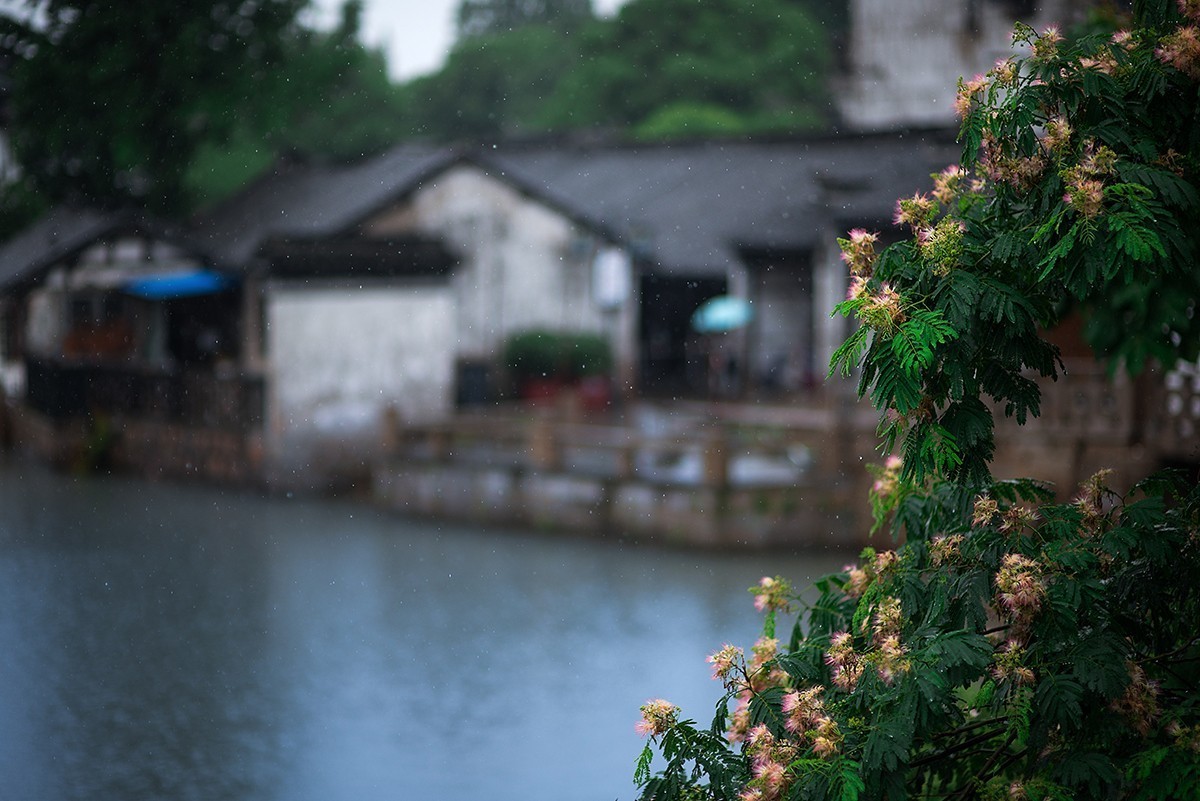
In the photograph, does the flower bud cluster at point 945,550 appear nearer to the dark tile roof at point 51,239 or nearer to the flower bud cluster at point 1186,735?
the flower bud cluster at point 1186,735

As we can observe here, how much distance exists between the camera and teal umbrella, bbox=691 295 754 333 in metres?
19.9

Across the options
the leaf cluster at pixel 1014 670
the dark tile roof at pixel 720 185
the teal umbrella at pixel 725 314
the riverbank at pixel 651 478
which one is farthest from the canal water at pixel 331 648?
the dark tile roof at pixel 720 185

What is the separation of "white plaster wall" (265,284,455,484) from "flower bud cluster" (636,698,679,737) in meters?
13.4

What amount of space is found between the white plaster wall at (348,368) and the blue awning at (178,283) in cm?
152

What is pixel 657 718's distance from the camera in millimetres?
3543

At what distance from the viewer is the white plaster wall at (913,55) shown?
86.1ft

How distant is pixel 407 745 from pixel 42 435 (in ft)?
38.4

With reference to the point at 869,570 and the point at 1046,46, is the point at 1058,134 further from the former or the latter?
the point at 869,570

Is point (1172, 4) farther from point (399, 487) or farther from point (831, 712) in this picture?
point (399, 487)

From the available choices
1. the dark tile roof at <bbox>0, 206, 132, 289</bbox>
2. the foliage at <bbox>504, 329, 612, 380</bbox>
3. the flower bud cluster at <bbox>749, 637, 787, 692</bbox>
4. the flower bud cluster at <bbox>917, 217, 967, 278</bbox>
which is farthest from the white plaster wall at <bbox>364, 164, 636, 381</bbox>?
the flower bud cluster at <bbox>917, 217, 967, 278</bbox>

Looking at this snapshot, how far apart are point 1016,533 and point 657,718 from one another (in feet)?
3.52

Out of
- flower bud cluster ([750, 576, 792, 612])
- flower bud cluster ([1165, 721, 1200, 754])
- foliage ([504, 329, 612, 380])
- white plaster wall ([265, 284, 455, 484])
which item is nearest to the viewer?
flower bud cluster ([1165, 721, 1200, 754])

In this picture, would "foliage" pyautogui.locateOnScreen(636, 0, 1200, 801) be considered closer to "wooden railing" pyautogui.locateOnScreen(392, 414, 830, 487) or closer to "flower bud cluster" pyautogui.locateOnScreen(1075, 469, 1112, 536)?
"flower bud cluster" pyautogui.locateOnScreen(1075, 469, 1112, 536)

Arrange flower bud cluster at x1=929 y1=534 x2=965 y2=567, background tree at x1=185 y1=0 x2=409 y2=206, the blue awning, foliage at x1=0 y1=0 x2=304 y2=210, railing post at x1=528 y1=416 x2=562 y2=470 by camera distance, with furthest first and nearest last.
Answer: background tree at x1=185 y1=0 x2=409 y2=206
the blue awning
railing post at x1=528 y1=416 x2=562 y2=470
foliage at x1=0 y1=0 x2=304 y2=210
flower bud cluster at x1=929 y1=534 x2=965 y2=567
